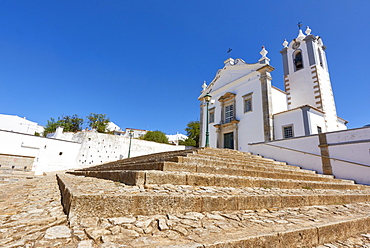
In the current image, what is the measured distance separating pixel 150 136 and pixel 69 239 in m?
28.3

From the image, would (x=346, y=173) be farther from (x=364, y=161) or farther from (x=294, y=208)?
(x=294, y=208)

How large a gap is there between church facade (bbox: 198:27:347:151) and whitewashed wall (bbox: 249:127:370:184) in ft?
9.37

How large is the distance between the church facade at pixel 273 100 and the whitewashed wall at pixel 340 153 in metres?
2.86

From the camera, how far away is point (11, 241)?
43.4 inches

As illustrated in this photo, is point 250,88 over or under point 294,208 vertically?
over

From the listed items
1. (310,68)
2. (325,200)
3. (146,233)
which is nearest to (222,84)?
(310,68)

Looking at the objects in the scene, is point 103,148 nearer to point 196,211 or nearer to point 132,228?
point 196,211

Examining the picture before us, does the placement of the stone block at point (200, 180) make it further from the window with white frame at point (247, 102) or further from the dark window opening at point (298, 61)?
the dark window opening at point (298, 61)

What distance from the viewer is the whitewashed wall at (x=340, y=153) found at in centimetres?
662

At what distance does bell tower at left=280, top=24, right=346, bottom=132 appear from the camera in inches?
519

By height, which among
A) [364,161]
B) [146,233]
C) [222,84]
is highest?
[222,84]

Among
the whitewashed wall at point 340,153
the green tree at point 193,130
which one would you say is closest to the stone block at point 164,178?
the whitewashed wall at point 340,153

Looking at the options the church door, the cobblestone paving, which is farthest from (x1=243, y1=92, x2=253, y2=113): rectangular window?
the cobblestone paving

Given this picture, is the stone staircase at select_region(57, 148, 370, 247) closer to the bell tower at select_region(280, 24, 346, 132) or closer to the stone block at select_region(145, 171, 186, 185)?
the stone block at select_region(145, 171, 186, 185)
